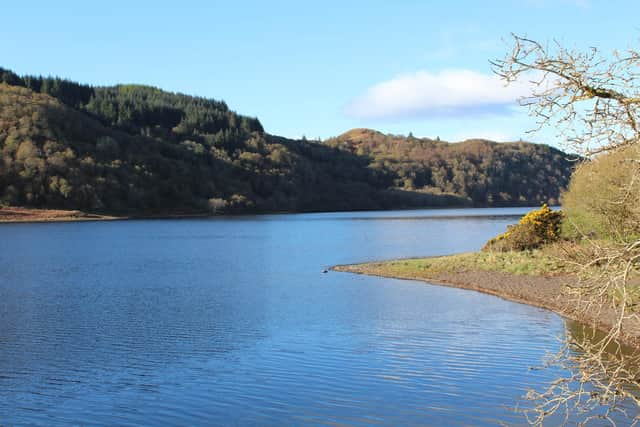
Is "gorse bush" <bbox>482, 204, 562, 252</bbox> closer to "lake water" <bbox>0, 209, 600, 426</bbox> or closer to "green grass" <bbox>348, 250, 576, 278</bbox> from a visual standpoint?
"green grass" <bbox>348, 250, 576, 278</bbox>

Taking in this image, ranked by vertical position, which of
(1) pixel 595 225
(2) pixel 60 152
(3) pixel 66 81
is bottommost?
(1) pixel 595 225

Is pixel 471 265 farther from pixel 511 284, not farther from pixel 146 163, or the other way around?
pixel 146 163

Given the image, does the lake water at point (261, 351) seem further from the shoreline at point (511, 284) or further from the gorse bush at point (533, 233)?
the gorse bush at point (533, 233)

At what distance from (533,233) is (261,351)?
78.5ft

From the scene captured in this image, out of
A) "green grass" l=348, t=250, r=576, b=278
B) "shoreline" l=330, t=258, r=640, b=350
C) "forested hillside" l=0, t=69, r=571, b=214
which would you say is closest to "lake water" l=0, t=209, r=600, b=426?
"shoreline" l=330, t=258, r=640, b=350

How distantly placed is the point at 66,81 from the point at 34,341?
179100 millimetres

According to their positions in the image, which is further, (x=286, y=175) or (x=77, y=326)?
(x=286, y=175)

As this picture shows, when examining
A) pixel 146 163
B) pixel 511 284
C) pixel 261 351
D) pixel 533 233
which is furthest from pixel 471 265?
pixel 146 163

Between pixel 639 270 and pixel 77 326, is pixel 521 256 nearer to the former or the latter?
pixel 77 326

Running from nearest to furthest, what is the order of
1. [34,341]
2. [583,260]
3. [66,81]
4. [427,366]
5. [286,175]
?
[583,260], [427,366], [34,341], [286,175], [66,81]

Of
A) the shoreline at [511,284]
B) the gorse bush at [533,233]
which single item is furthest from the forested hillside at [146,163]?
the shoreline at [511,284]

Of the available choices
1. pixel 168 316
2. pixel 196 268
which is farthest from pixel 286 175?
pixel 168 316

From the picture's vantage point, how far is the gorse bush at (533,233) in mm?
35938

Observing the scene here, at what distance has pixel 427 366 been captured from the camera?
14.4 meters
